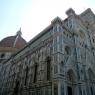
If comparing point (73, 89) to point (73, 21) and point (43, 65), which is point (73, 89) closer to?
point (43, 65)

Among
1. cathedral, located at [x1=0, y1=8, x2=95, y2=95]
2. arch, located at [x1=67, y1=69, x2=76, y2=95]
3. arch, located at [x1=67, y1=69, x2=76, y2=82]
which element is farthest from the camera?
arch, located at [x1=67, y1=69, x2=76, y2=82]

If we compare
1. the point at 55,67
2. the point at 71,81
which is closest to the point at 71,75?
the point at 71,81

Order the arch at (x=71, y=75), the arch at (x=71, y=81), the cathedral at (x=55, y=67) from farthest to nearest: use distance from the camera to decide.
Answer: the arch at (x=71, y=75), the arch at (x=71, y=81), the cathedral at (x=55, y=67)

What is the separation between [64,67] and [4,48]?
851 inches

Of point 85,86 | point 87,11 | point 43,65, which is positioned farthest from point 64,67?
point 87,11

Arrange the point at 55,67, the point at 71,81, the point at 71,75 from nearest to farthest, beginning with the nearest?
1. the point at 55,67
2. the point at 71,81
3. the point at 71,75

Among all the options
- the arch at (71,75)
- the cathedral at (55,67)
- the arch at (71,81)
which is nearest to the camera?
the cathedral at (55,67)

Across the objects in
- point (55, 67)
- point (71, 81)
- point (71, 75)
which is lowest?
point (71, 81)

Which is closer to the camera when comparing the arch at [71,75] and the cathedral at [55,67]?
the cathedral at [55,67]

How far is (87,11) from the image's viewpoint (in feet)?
83.2

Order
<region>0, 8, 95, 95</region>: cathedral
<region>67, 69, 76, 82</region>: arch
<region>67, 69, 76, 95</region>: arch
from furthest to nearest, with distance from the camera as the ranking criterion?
<region>67, 69, 76, 82</region>: arch → <region>67, 69, 76, 95</region>: arch → <region>0, 8, 95, 95</region>: cathedral

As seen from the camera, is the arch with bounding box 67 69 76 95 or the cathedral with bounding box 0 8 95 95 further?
the arch with bounding box 67 69 76 95

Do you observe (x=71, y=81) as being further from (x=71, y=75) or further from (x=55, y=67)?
(x=55, y=67)

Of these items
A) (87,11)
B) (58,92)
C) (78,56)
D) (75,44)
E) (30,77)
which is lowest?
(58,92)
